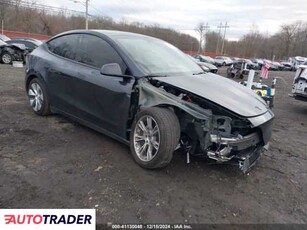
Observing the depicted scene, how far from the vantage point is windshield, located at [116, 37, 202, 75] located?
155 inches

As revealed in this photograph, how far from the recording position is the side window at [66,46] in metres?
4.62

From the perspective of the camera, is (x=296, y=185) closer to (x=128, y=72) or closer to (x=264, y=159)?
(x=264, y=159)

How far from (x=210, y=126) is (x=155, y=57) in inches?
58.9

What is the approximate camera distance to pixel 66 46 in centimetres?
481

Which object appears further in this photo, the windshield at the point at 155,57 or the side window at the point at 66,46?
the side window at the point at 66,46

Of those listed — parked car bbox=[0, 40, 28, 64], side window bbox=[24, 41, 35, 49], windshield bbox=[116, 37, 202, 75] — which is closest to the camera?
windshield bbox=[116, 37, 202, 75]

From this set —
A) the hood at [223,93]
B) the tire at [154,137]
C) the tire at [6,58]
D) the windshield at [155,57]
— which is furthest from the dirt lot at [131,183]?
the tire at [6,58]

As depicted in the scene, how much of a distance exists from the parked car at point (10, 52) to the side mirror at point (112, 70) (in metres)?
13.5

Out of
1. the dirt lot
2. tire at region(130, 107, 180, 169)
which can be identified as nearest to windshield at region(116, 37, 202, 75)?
tire at region(130, 107, 180, 169)

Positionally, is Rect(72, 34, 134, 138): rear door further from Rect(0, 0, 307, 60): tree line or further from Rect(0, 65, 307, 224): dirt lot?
Rect(0, 0, 307, 60): tree line

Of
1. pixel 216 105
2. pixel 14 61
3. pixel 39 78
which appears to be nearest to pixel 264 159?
pixel 216 105

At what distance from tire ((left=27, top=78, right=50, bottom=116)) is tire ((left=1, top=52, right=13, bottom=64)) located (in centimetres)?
1140

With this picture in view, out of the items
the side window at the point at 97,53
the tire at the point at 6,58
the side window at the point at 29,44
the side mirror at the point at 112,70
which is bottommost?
the tire at the point at 6,58

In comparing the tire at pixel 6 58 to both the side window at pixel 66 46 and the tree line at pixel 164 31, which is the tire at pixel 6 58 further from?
the tree line at pixel 164 31
